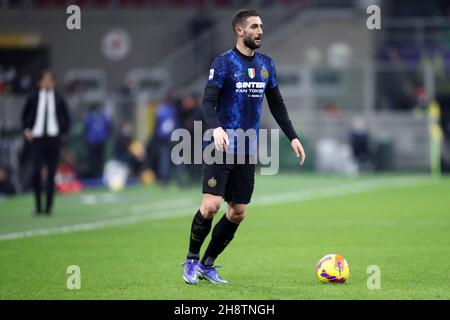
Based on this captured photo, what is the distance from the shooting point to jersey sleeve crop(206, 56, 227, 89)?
1060 cm

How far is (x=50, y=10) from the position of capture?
39.6 m

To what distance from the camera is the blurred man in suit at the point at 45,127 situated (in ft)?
62.4

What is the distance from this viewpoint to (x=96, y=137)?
30.1 m

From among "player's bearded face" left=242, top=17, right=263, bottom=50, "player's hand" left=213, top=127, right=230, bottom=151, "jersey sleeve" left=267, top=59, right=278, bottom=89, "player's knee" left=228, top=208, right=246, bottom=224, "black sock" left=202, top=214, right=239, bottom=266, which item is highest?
"player's bearded face" left=242, top=17, right=263, bottom=50

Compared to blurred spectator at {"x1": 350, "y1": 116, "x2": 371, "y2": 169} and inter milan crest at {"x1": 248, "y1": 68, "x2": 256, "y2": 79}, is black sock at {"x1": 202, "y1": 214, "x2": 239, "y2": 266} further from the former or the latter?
blurred spectator at {"x1": 350, "y1": 116, "x2": 371, "y2": 169}

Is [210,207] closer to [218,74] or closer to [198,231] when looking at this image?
[198,231]

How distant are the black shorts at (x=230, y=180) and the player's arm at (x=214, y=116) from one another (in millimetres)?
361

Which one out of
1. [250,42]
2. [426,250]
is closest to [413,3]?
[426,250]

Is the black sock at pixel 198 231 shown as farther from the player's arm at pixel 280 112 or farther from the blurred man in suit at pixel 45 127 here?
the blurred man in suit at pixel 45 127

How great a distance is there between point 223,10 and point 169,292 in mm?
30491

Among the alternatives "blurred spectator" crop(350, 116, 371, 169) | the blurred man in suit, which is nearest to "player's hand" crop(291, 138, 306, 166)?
the blurred man in suit

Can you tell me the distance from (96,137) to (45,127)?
1104cm

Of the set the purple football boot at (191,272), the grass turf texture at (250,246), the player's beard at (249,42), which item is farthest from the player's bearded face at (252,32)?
the grass turf texture at (250,246)

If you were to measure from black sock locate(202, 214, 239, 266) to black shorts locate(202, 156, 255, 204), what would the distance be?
0.32 meters
